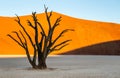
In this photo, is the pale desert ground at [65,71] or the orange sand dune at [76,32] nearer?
the pale desert ground at [65,71]

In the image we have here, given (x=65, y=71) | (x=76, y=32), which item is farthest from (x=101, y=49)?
(x=65, y=71)

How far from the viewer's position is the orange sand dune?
73875mm

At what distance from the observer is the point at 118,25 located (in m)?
98.6

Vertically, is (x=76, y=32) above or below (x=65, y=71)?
below

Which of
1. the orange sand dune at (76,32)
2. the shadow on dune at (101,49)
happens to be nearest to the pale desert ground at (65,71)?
the shadow on dune at (101,49)

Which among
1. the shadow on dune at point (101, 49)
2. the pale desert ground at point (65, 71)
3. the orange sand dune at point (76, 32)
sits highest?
the pale desert ground at point (65, 71)

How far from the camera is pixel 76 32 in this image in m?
86.9

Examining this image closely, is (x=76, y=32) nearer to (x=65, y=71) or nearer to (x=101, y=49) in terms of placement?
(x=101, y=49)

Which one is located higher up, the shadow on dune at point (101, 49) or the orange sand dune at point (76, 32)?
the shadow on dune at point (101, 49)

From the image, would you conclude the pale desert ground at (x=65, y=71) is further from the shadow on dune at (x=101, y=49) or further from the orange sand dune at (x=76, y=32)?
the orange sand dune at (x=76, y=32)

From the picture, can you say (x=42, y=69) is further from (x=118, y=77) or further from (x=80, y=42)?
(x=80, y=42)

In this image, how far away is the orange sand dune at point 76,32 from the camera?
73875mm

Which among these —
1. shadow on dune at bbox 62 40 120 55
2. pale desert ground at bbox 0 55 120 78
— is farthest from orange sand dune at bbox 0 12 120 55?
pale desert ground at bbox 0 55 120 78

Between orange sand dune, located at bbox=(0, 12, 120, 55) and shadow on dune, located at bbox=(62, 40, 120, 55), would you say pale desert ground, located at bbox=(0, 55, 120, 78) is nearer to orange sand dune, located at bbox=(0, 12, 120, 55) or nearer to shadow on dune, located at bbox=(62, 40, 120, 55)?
shadow on dune, located at bbox=(62, 40, 120, 55)
